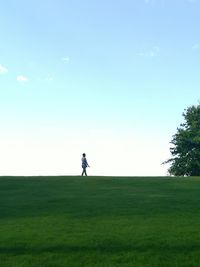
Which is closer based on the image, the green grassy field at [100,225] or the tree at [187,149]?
the green grassy field at [100,225]

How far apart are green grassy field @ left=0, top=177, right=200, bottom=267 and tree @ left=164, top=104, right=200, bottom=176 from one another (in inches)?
1838

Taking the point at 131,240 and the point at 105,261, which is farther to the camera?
the point at 131,240

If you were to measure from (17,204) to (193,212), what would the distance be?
8.77 metres

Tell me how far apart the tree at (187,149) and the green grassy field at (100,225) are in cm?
4667

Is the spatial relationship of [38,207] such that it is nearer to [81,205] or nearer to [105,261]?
[81,205]

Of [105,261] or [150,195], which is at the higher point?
[150,195]

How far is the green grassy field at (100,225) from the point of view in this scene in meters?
12.7

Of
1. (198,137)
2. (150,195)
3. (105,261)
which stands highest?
(198,137)

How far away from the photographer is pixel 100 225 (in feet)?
55.6

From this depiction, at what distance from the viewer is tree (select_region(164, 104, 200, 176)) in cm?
7581

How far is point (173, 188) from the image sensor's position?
93.2ft

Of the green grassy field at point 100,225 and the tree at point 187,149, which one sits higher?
the tree at point 187,149

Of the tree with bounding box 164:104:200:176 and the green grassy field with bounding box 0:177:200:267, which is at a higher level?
the tree with bounding box 164:104:200:176

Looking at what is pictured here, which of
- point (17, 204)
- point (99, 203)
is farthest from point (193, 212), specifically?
point (17, 204)
